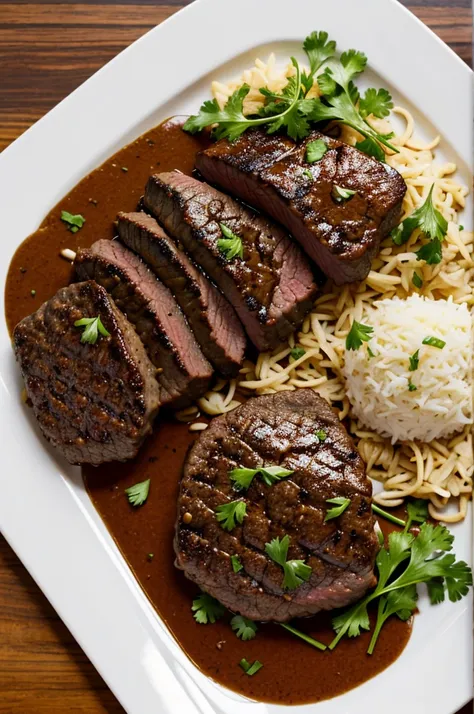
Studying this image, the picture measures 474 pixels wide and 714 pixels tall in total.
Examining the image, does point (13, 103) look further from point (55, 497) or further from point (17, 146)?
point (55, 497)

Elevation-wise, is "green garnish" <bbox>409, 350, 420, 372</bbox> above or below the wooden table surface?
below

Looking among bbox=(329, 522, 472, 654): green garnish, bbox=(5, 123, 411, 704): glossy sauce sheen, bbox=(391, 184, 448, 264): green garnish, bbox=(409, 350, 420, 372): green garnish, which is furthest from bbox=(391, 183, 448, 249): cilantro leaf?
bbox=(329, 522, 472, 654): green garnish

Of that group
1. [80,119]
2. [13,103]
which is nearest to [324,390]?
[80,119]

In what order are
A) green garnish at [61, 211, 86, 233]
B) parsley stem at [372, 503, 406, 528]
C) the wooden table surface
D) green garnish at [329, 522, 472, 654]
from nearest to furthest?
green garnish at [329, 522, 472, 654] → parsley stem at [372, 503, 406, 528] → green garnish at [61, 211, 86, 233] → the wooden table surface

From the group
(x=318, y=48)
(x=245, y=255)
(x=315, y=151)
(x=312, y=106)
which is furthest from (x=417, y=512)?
(x=318, y=48)

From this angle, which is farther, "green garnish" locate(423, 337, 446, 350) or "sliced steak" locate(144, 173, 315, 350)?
"sliced steak" locate(144, 173, 315, 350)

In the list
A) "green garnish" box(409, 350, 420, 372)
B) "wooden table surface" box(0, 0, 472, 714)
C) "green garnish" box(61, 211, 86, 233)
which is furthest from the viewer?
"wooden table surface" box(0, 0, 472, 714)

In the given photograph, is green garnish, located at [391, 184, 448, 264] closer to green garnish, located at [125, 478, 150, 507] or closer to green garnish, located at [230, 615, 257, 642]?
green garnish, located at [125, 478, 150, 507]
